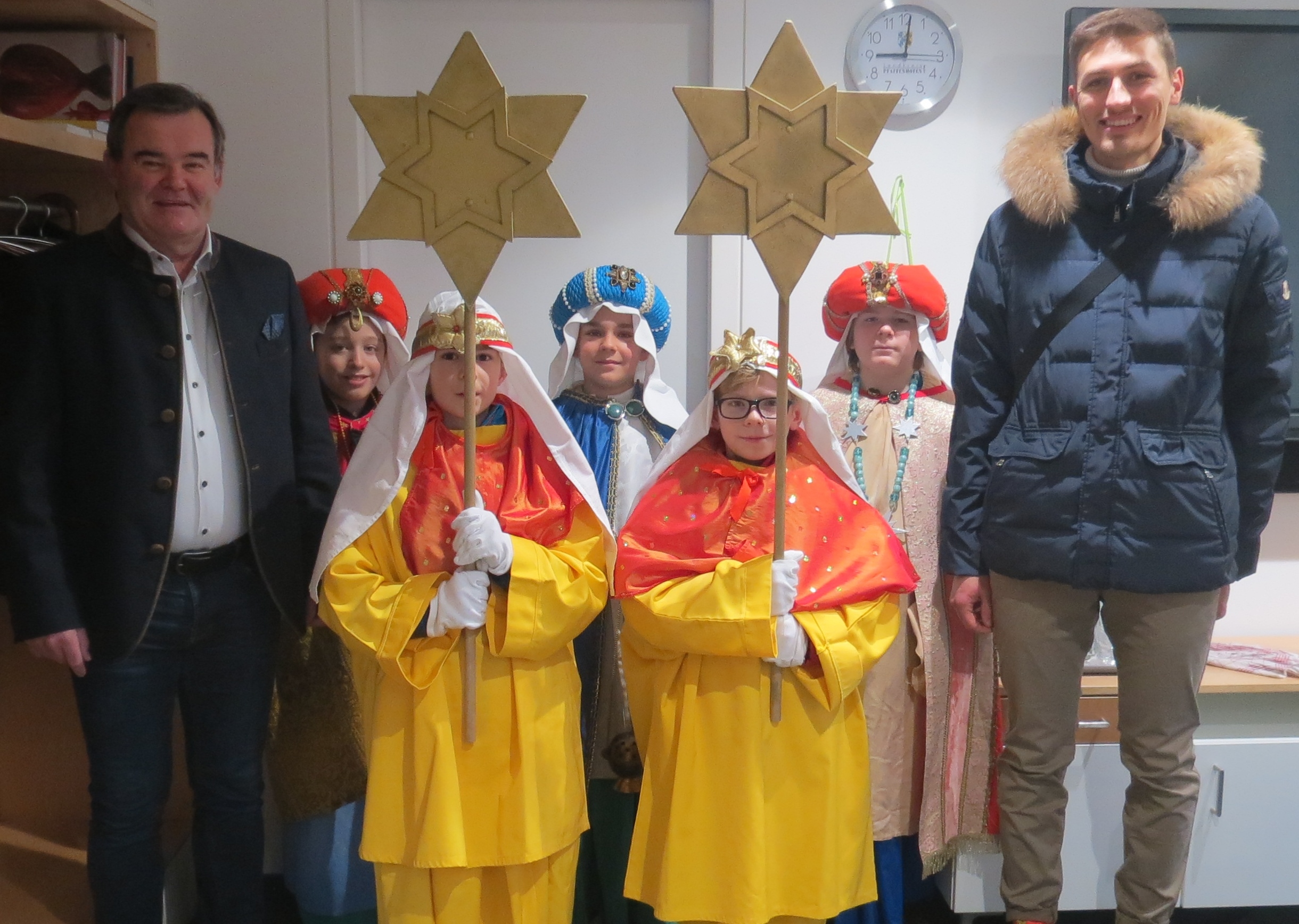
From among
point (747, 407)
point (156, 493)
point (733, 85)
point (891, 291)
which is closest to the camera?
point (156, 493)

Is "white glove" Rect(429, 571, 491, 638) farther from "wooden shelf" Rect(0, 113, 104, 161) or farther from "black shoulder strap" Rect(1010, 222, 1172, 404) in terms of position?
"wooden shelf" Rect(0, 113, 104, 161)

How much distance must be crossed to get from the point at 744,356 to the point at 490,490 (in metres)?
0.60

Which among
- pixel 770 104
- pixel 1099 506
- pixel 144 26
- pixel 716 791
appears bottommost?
pixel 716 791

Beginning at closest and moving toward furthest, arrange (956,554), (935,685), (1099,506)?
(1099,506)
(956,554)
(935,685)

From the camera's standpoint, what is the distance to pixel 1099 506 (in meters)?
1.97

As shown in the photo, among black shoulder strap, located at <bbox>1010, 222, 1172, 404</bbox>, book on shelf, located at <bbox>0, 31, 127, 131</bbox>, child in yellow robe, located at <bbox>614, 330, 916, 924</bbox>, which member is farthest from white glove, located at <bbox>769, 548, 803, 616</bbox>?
book on shelf, located at <bbox>0, 31, 127, 131</bbox>

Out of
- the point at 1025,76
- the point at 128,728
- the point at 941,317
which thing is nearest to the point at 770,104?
the point at 941,317

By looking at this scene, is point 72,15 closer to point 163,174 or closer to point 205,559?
point 163,174

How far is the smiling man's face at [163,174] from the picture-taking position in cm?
197

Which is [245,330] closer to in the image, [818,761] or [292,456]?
[292,456]

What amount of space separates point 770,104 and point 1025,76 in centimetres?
159

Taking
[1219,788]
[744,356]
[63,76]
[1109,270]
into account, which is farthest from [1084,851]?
[63,76]

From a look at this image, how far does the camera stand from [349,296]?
7.95 ft

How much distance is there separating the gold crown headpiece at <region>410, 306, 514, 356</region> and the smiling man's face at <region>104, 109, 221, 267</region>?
0.52 metres
